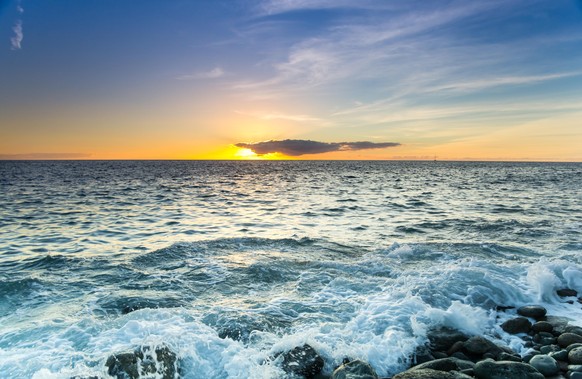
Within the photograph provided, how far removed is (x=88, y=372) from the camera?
5.76 metres

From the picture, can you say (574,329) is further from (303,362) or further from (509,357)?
(303,362)

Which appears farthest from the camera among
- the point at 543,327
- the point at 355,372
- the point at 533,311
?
the point at 533,311

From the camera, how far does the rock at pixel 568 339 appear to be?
6.81m

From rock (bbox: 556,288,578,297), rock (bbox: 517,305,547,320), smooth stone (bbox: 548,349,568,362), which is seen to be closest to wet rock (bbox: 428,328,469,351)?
smooth stone (bbox: 548,349,568,362)

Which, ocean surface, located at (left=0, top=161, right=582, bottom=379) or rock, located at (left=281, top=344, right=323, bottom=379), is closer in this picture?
rock, located at (left=281, top=344, right=323, bottom=379)

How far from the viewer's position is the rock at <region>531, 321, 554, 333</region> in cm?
757

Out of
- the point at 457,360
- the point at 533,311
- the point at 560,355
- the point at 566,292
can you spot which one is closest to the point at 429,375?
the point at 457,360

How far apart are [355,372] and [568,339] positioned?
4383mm

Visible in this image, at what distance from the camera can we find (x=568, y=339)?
6.86m

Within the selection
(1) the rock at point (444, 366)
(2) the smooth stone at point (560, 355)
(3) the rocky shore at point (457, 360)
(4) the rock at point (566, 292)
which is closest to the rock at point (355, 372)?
(3) the rocky shore at point (457, 360)

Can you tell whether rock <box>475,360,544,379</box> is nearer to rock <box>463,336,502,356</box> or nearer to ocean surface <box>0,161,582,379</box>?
rock <box>463,336,502,356</box>

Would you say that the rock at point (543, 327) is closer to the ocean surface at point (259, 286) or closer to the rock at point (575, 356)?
the ocean surface at point (259, 286)

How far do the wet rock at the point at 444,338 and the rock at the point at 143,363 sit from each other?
188 inches

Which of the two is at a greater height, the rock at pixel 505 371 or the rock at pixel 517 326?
the rock at pixel 505 371
